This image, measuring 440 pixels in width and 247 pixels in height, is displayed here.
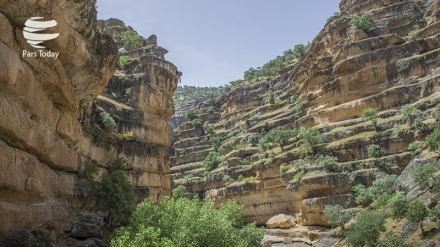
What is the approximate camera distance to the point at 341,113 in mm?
56188

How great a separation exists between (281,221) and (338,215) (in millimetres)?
14377

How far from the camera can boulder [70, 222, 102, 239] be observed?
18781 millimetres

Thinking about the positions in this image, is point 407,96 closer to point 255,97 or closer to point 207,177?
point 207,177

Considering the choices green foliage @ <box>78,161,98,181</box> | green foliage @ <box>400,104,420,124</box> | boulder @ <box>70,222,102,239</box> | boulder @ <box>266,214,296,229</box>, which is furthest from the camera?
boulder @ <box>266,214,296,229</box>

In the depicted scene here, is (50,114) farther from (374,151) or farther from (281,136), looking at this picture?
(281,136)

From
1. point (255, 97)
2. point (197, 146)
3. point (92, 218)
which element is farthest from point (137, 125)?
point (255, 97)

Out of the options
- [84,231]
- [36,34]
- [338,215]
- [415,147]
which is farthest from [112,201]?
[415,147]

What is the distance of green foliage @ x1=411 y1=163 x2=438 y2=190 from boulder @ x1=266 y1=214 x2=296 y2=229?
73.5 feet

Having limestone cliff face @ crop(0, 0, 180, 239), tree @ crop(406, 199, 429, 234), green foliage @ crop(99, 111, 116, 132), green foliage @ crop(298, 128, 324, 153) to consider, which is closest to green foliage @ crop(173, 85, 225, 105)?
green foliage @ crop(298, 128, 324, 153)

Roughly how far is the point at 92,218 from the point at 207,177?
164 ft

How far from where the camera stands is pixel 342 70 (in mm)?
59406

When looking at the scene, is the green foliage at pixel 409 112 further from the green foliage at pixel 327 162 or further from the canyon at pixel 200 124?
the green foliage at pixel 327 162

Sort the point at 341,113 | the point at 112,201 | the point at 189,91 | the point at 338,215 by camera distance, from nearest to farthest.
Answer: the point at 112,201 → the point at 338,215 → the point at 341,113 → the point at 189,91

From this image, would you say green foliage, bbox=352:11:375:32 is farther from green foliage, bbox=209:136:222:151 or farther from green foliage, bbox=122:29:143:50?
green foliage, bbox=209:136:222:151
